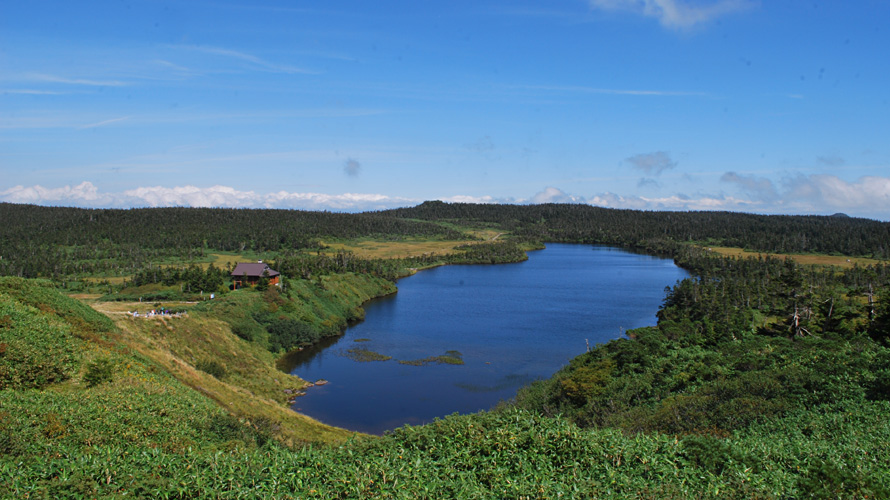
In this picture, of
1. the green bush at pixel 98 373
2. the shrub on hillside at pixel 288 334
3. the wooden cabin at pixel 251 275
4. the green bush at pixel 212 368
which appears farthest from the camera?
the wooden cabin at pixel 251 275

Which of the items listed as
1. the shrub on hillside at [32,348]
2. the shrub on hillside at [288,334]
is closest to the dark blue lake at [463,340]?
the shrub on hillside at [288,334]

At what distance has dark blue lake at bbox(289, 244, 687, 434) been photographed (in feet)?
154

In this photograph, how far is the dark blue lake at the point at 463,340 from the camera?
46969mm

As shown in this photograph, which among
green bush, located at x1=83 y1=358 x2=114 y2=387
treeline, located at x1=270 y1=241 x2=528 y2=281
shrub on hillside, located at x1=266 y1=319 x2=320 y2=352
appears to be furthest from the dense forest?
treeline, located at x1=270 y1=241 x2=528 y2=281

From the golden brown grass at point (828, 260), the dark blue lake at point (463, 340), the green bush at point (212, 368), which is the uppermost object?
the golden brown grass at point (828, 260)

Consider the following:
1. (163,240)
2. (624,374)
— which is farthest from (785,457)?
(163,240)

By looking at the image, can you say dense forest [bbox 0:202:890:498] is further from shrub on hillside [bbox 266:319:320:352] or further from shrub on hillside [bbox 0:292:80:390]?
shrub on hillside [bbox 266:319:320:352]

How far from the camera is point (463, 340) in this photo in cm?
6906

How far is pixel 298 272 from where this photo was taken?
93.4 meters

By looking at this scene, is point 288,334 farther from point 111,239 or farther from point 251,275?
point 111,239

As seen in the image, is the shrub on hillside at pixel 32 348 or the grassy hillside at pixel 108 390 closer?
the grassy hillside at pixel 108 390

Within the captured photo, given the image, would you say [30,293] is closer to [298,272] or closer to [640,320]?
[298,272]

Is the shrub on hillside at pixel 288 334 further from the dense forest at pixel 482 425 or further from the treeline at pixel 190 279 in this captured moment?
the treeline at pixel 190 279

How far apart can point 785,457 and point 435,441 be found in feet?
32.2
